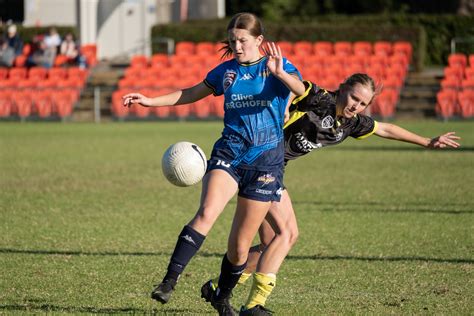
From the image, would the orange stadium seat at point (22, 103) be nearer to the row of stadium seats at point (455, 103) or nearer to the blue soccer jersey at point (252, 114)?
the row of stadium seats at point (455, 103)

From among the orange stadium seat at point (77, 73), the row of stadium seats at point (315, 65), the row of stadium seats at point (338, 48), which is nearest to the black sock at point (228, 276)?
the row of stadium seats at point (315, 65)

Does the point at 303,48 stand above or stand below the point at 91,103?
above

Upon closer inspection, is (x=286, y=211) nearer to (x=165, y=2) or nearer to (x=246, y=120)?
(x=246, y=120)

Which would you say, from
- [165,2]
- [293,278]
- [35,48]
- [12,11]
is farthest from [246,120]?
[12,11]

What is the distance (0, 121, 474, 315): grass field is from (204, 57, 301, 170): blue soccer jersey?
1135 mm

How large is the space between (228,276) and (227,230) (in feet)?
13.3

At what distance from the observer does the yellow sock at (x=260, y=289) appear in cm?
567

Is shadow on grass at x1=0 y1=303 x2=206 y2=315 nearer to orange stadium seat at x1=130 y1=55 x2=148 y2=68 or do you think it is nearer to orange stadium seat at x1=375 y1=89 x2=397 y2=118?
orange stadium seat at x1=375 y1=89 x2=397 y2=118

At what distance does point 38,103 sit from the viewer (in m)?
26.8

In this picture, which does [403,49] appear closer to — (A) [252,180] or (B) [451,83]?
(B) [451,83]

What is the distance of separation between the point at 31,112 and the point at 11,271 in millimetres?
20423

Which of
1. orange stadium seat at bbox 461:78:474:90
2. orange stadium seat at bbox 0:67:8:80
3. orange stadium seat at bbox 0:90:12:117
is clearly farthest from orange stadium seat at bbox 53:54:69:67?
orange stadium seat at bbox 461:78:474:90

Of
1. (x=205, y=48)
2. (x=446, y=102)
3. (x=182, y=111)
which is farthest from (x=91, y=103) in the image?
(x=446, y=102)

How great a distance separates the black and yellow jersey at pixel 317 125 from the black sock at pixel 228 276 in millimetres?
910
